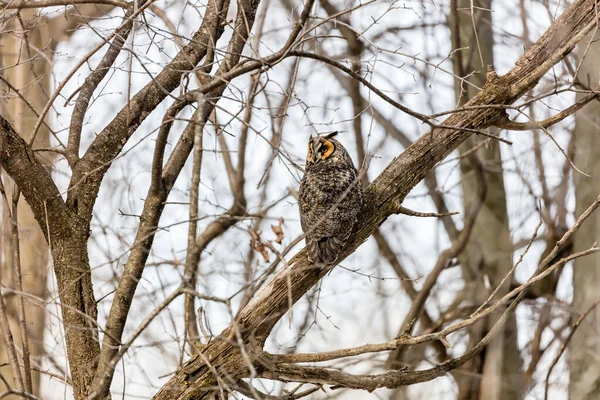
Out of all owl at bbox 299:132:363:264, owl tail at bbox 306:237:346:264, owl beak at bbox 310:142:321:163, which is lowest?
owl tail at bbox 306:237:346:264

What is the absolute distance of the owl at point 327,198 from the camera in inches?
127

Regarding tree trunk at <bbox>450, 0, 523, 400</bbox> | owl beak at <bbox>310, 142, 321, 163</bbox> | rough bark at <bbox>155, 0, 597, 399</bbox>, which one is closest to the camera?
rough bark at <bbox>155, 0, 597, 399</bbox>

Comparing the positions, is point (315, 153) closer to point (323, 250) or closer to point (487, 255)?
point (323, 250)

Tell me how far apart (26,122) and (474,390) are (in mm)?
4702

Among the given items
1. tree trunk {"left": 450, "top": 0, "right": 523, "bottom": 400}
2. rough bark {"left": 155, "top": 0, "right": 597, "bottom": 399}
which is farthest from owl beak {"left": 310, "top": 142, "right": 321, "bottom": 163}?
tree trunk {"left": 450, "top": 0, "right": 523, "bottom": 400}

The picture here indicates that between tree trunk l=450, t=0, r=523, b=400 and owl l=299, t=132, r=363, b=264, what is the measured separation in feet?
8.59

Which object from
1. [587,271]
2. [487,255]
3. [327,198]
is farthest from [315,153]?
[487,255]

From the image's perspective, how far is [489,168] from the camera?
6.29 metres

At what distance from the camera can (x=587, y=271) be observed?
553 cm

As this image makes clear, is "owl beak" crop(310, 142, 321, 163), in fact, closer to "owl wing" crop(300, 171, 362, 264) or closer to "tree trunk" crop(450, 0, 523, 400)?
"owl wing" crop(300, 171, 362, 264)

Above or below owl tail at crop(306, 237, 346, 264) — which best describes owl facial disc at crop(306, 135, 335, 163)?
above

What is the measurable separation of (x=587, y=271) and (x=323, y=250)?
3.13m

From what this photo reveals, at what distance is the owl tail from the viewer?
3230mm

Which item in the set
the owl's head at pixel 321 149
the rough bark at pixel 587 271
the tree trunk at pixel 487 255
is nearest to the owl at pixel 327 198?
the owl's head at pixel 321 149
